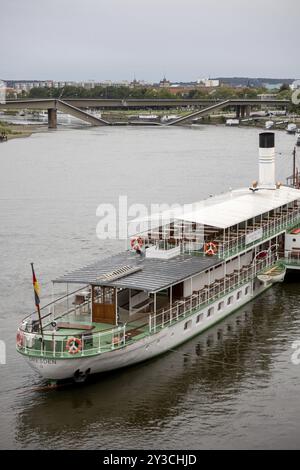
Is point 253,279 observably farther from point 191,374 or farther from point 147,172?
point 147,172

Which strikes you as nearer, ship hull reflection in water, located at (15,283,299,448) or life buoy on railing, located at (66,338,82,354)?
ship hull reflection in water, located at (15,283,299,448)

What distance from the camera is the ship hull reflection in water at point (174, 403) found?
22.2 m

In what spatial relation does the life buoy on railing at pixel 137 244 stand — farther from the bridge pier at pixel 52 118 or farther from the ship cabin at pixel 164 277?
the bridge pier at pixel 52 118

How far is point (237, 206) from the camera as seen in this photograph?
35.8 metres

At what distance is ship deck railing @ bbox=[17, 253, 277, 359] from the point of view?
78.9 feet

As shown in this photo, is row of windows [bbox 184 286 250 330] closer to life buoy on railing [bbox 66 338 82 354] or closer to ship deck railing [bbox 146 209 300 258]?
ship deck railing [bbox 146 209 300 258]

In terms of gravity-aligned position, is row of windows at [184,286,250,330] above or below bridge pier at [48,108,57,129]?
below

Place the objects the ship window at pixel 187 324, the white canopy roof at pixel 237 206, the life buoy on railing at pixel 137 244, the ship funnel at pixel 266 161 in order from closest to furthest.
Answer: the ship window at pixel 187 324, the life buoy on railing at pixel 137 244, the white canopy roof at pixel 237 206, the ship funnel at pixel 266 161

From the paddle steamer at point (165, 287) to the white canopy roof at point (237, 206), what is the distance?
0.05 metres

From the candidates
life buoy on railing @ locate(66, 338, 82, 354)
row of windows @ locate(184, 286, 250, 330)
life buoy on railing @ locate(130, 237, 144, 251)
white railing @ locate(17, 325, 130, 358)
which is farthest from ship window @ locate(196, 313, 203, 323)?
life buoy on railing @ locate(66, 338, 82, 354)

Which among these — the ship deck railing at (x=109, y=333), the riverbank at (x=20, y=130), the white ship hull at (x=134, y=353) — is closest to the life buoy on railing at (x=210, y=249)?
the ship deck railing at (x=109, y=333)

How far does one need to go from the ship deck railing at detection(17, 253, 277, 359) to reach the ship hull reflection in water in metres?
1.18

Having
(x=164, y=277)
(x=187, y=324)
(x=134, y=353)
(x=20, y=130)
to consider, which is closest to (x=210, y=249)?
(x=187, y=324)
